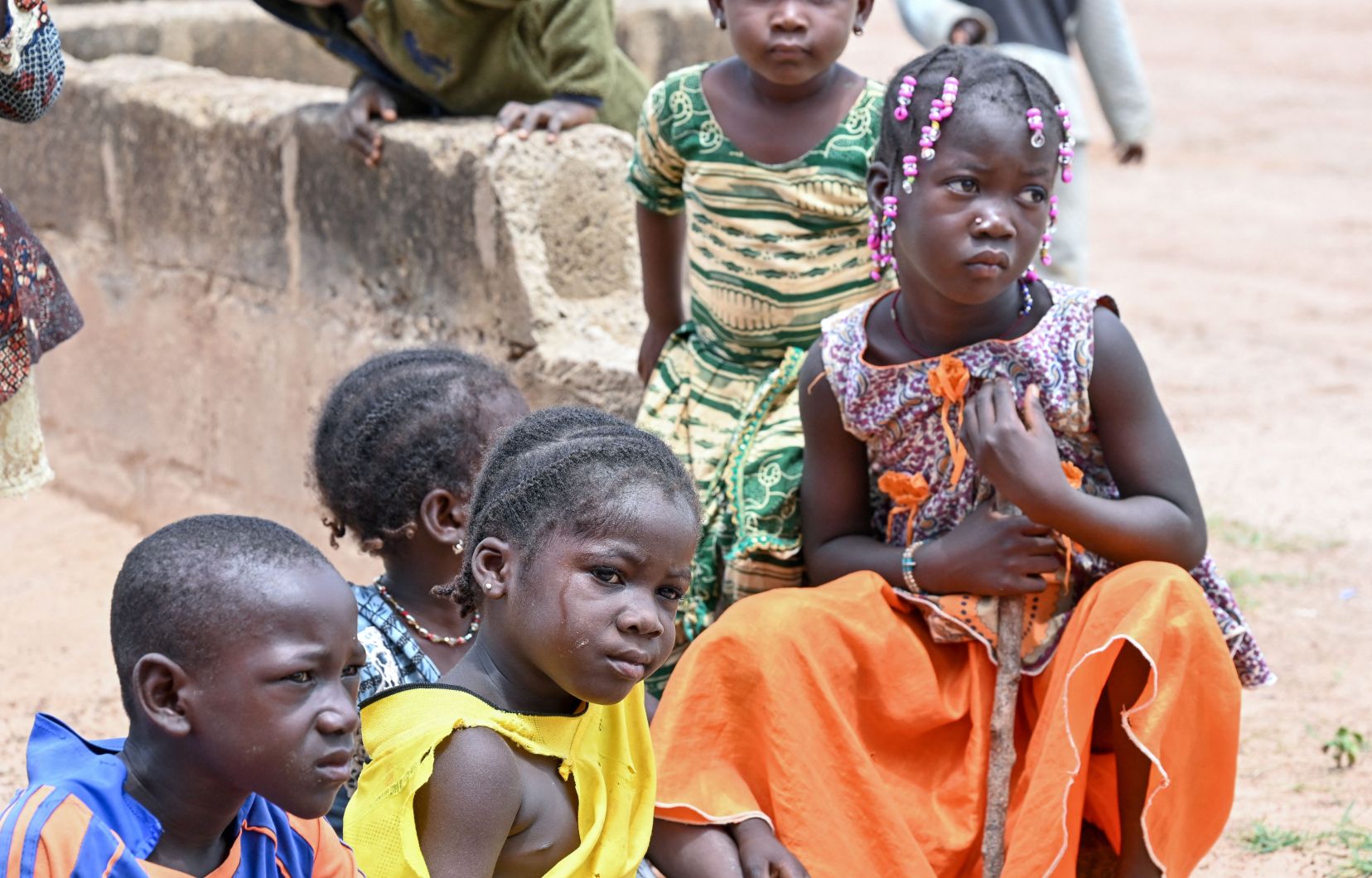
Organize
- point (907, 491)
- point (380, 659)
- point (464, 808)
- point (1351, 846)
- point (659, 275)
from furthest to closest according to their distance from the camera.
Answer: point (659, 275) → point (1351, 846) → point (907, 491) → point (380, 659) → point (464, 808)

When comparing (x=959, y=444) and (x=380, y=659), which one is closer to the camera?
(x=380, y=659)

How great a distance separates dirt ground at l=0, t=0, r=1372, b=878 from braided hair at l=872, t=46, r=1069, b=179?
4.83 feet

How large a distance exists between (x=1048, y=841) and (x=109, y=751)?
51.7 inches

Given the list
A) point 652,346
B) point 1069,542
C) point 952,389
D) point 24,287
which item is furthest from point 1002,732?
point 24,287

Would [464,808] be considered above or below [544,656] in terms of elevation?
below

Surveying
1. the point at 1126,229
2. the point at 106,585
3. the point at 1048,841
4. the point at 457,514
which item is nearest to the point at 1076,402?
the point at 1048,841

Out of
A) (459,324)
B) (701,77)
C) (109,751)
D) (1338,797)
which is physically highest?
(701,77)

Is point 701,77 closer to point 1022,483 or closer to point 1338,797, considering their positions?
point 1022,483

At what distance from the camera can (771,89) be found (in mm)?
3184

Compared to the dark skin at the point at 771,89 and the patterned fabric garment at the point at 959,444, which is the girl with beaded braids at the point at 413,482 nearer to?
the patterned fabric garment at the point at 959,444

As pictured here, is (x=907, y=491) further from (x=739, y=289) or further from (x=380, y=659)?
(x=380, y=659)

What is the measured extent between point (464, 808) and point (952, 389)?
1085mm

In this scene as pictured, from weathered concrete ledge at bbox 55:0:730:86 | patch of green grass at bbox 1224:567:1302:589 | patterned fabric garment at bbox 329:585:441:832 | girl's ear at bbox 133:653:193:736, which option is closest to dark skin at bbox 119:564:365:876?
girl's ear at bbox 133:653:193:736

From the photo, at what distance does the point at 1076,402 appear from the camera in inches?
105
